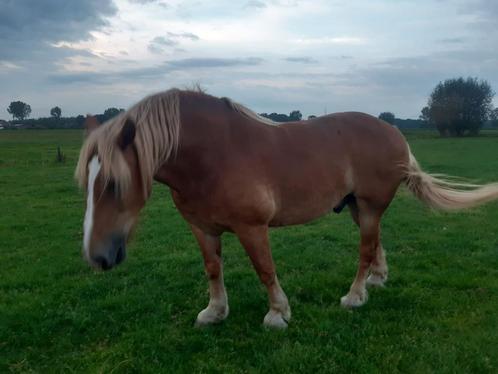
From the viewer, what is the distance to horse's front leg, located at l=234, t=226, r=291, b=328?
13.1 ft

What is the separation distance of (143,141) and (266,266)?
1655mm

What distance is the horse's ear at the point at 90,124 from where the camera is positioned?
3.48m

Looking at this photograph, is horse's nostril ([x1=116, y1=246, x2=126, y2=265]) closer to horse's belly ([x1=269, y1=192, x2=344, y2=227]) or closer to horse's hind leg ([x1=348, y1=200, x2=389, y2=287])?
horse's belly ([x1=269, y1=192, x2=344, y2=227])

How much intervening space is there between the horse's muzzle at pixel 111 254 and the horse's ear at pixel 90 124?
86 centimetres

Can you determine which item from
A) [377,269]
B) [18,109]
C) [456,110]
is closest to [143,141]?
[377,269]

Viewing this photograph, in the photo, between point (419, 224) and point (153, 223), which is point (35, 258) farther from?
point (419, 224)

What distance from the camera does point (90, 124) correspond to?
11.6 feet

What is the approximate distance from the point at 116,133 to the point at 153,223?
22.7ft

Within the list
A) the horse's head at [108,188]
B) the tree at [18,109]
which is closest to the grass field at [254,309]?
the horse's head at [108,188]

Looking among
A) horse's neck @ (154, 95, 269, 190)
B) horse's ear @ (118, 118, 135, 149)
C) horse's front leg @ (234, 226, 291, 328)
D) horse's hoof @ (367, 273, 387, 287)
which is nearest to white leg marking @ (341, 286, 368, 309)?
horse's hoof @ (367, 273, 387, 287)

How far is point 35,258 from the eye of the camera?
23.9 ft

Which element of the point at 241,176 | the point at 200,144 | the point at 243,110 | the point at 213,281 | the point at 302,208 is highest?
the point at 243,110

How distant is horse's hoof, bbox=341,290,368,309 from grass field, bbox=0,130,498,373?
0.29 ft

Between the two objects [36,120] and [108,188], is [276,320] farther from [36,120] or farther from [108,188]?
[36,120]
